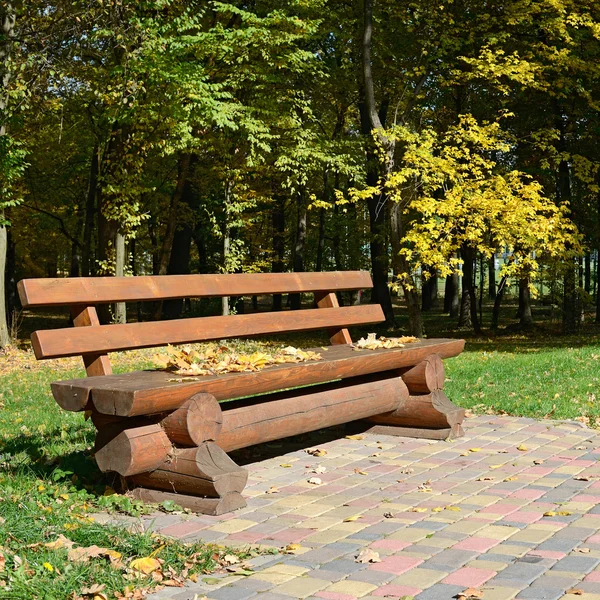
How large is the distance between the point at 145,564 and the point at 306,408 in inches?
93.0

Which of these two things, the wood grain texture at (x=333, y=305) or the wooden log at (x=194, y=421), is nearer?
the wooden log at (x=194, y=421)

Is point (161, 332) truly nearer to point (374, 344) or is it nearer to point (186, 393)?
point (186, 393)

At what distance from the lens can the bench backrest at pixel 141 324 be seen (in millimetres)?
4988

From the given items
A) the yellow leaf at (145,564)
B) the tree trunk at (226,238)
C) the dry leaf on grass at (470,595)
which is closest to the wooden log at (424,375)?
the dry leaf on grass at (470,595)

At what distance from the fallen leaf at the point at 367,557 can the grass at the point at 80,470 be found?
0.53 meters

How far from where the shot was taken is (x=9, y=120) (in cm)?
1501

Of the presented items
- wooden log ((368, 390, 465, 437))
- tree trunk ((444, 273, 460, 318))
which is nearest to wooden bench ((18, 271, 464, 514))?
wooden log ((368, 390, 465, 437))

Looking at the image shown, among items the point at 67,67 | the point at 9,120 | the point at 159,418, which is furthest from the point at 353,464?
the point at 9,120

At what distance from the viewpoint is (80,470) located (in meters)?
5.59

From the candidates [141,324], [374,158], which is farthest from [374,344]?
[374,158]

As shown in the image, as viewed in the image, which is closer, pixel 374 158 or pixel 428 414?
pixel 428 414

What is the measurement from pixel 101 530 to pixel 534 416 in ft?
16.2

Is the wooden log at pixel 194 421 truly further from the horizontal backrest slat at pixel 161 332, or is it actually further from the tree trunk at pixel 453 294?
the tree trunk at pixel 453 294

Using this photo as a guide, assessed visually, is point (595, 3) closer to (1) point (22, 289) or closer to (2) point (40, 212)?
(1) point (22, 289)
